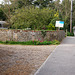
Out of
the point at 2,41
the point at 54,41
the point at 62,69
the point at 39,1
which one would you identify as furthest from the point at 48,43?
the point at 39,1

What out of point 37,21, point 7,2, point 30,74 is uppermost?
point 7,2

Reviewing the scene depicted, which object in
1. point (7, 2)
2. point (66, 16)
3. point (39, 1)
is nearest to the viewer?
point (7, 2)

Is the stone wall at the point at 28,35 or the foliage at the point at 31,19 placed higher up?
the foliage at the point at 31,19

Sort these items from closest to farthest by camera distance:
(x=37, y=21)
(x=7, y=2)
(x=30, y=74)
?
1. (x=30, y=74)
2. (x=37, y=21)
3. (x=7, y=2)

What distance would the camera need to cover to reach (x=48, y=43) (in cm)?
1739

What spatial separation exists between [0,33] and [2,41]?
1014 mm

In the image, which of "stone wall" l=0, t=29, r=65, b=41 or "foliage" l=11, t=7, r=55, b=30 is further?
"foliage" l=11, t=7, r=55, b=30

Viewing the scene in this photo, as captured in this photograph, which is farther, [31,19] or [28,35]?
[31,19]

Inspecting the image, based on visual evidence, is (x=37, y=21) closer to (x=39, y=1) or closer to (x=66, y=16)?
(x=66, y=16)

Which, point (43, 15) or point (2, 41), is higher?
point (43, 15)

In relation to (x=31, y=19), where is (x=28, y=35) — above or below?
below

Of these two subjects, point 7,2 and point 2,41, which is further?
point 7,2

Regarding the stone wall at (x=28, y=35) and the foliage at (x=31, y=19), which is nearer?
the stone wall at (x=28, y=35)

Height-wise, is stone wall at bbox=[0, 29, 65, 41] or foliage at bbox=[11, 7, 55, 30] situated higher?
foliage at bbox=[11, 7, 55, 30]
